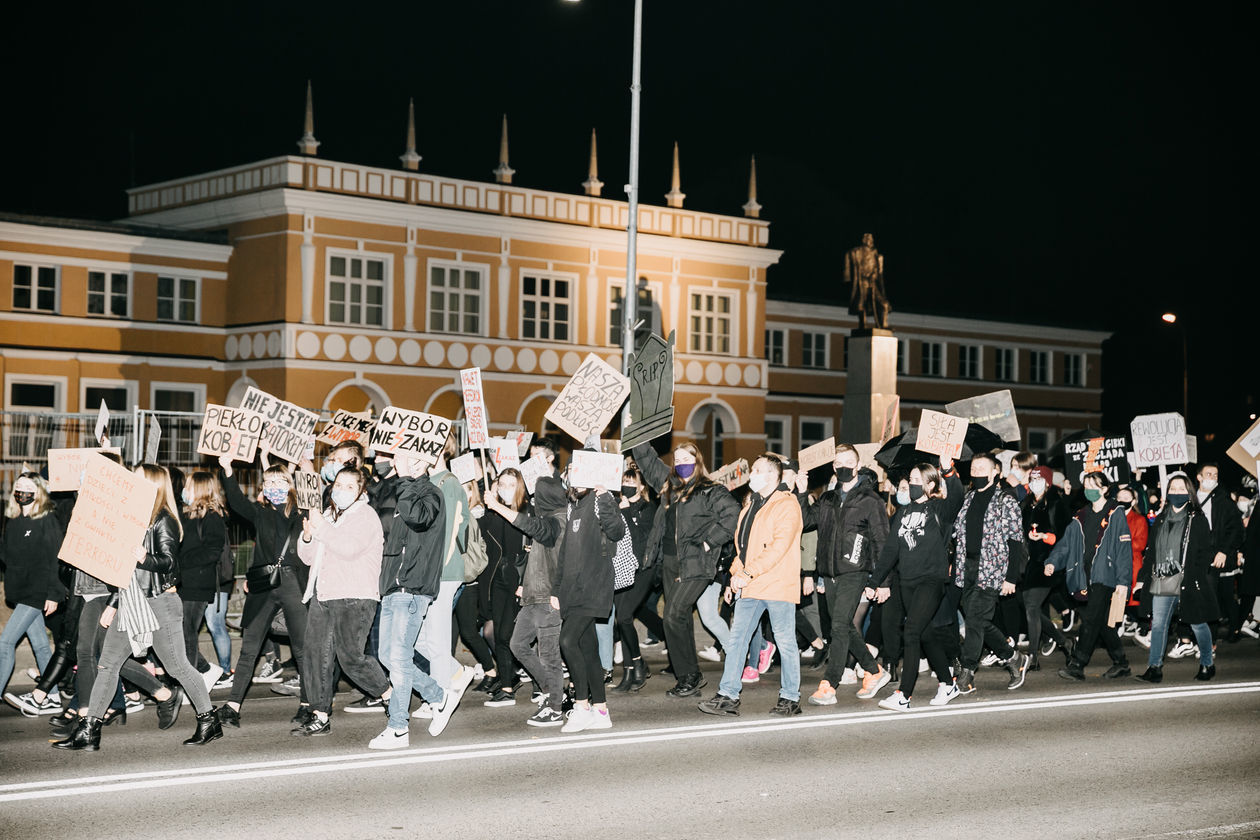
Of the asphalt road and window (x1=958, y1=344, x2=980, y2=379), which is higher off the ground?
window (x1=958, y1=344, x2=980, y2=379)

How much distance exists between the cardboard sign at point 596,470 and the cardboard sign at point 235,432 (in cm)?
460

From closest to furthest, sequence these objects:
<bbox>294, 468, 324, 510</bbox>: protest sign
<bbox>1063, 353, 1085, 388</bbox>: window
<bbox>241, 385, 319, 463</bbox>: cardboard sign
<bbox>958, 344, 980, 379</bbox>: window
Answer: <bbox>294, 468, 324, 510</bbox>: protest sign
<bbox>241, 385, 319, 463</bbox>: cardboard sign
<bbox>958, 344, 980, 379</bbox>: window
<bbox>1063, 353, 1085, 388</bbox>: window

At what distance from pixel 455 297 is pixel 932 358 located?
22.3 m

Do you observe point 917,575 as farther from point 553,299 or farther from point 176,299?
point 553,299

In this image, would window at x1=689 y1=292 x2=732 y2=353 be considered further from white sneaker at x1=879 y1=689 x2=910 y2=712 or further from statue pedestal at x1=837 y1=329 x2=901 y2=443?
white sneaker at x1=879 y1=689 x2=910 y2=712

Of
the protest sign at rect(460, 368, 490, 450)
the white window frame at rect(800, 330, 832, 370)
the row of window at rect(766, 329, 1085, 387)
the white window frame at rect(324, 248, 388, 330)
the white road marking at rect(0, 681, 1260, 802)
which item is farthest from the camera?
the white window frame at rect(800, 330, 832, 370)

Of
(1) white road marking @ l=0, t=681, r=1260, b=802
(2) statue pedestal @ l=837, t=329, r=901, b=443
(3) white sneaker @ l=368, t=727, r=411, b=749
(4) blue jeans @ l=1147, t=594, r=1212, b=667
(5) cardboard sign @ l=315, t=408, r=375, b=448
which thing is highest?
(2) statue pedestal @ l=837, t=329, r=901, b=443

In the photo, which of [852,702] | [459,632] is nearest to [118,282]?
[459,632]

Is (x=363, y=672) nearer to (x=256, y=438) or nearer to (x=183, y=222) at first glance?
(x=256, y=438)

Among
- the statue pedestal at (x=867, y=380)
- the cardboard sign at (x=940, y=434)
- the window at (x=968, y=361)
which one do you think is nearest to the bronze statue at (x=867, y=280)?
the statue pedestal at (x=867, y=380)

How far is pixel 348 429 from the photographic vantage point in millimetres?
15648

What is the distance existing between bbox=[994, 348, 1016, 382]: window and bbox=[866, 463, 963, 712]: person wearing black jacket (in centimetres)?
4721

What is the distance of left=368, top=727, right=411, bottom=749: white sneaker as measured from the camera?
9570 millimetres

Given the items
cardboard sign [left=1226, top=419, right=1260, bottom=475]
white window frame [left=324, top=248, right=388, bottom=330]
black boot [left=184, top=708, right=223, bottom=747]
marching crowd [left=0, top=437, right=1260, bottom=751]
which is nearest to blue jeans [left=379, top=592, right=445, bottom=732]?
marching crowd [left=0, top=437, right=1260, bottom=751]
